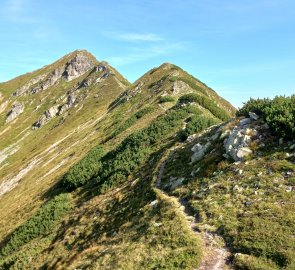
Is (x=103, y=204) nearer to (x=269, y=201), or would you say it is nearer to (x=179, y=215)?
(x=179, y=215)

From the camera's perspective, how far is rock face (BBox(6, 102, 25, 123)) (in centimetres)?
17300

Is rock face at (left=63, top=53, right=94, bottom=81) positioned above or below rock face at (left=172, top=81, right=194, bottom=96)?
above

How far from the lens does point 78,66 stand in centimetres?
19550

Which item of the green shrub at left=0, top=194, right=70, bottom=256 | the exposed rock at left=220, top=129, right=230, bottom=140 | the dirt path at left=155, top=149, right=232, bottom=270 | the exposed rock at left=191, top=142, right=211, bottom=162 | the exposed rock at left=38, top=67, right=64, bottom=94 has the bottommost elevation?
the green shrub at left=0, top=194, right=70, bottom=256

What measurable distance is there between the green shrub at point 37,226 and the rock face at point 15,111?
150 m

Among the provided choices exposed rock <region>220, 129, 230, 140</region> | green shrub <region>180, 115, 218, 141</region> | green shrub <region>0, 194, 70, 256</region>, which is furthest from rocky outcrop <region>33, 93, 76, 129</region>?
exposed rock <region>220, 129, 230, 140</region>

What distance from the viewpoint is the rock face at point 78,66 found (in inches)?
7618

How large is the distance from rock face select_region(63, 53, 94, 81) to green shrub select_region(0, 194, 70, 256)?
16558 cm

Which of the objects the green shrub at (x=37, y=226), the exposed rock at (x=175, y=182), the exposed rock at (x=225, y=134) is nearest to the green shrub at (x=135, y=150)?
the green shrub at (x=37, y=226)

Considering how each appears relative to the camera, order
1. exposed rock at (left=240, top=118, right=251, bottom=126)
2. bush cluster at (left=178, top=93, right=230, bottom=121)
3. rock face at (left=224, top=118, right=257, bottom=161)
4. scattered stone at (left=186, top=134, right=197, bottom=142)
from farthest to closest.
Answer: bush cluster at (left=178, top=93, right=230, bottom=121), scattered stone at (left=186, top=134, right=197, bottom=142), exposed rock at (left=240, top=118, right=251, bottom=126), rock face at (left=224, top=118, right=257, bottom=161)

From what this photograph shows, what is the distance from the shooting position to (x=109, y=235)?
23.2 meters

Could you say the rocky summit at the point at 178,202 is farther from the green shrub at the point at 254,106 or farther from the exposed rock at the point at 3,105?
the exposed rock at the point at 3,105

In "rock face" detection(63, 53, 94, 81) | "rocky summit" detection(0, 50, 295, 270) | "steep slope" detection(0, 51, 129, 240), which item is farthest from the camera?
"rock face" detection(63, 53, 94, 81)

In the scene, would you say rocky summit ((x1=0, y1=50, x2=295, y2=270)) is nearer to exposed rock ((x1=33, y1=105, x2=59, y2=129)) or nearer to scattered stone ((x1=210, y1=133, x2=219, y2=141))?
scattered stone ((x1=210, y1=133, x2=219, y2=141))
